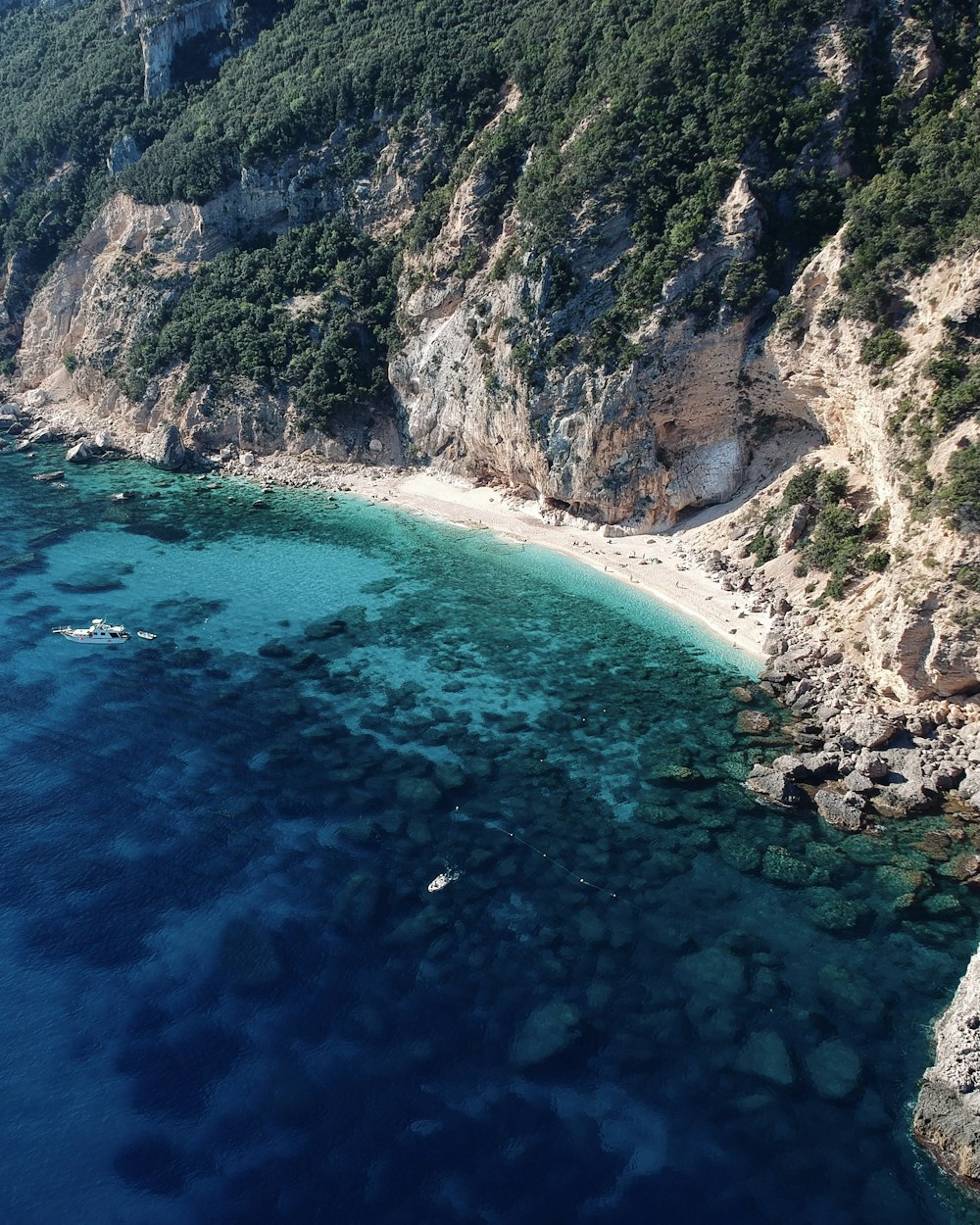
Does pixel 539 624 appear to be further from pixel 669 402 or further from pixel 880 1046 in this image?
pixel 880 1046

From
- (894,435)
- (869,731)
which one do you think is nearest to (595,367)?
(894,435)

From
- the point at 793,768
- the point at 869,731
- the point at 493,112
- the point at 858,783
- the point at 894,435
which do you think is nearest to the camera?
the point at 858,783

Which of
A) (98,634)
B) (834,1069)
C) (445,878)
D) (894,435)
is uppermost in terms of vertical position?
(894,435)

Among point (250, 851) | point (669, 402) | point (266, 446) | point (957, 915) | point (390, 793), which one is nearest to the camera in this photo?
point (957, 915)

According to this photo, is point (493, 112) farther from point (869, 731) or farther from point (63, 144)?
point (869, 731)

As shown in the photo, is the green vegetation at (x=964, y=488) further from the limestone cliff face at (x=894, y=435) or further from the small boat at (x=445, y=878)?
the small boat at (x=445, y=878)

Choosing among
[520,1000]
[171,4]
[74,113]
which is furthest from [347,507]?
[171,4]
